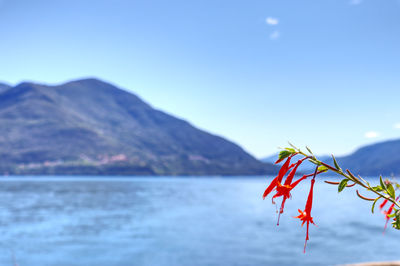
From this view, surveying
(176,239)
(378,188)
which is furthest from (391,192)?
(176,239)

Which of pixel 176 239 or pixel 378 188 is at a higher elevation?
pixel 378 188

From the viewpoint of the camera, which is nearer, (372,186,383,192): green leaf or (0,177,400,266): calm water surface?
(372,186,383,192): green leaf

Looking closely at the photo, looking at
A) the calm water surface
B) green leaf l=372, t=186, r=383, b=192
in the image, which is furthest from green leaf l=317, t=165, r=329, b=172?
the calm water surface

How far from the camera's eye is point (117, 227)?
160ft

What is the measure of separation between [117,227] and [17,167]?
158 meters

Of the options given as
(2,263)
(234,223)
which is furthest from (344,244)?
(2,263)

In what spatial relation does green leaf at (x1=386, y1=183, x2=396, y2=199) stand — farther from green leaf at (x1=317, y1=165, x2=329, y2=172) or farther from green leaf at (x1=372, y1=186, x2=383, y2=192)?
green leaf at (x1=317, y1=165, x2=329, y2=172)

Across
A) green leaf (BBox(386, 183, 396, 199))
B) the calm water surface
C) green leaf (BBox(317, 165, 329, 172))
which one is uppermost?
green leaf (BBox(317, 165, 329, 172))

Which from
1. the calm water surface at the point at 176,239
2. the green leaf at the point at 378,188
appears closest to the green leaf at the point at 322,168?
the green leaf at the point at 378,188

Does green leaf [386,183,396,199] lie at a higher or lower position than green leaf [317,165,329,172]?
lower

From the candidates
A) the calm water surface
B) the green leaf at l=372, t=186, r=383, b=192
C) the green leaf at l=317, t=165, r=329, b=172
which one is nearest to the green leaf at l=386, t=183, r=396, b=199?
the green leaf at l=372, t=186, r=383, b=192

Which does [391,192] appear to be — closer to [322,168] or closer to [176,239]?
[322,168]

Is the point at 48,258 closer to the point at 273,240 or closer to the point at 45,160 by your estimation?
the point at 273,240

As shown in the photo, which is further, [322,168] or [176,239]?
[176,239]
